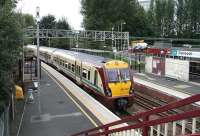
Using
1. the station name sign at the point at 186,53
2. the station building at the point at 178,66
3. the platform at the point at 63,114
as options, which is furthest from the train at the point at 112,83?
the station name sign at the point at 186,53

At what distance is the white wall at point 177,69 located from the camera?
34263 millimetres

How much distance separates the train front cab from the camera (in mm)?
23375

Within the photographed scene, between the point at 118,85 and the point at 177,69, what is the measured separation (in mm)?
13392

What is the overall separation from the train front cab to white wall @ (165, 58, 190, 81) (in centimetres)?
1142

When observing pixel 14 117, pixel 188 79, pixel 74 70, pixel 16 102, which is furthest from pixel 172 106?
pixel 188 79

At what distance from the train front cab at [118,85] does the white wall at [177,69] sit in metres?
11.4

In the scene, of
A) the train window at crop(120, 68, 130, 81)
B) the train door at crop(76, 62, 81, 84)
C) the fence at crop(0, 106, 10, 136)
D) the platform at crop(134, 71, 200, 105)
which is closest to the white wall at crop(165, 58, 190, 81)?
the platform at crop(134, 71, 200, 105)

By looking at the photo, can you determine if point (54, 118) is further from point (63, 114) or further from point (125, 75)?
point (125, 75)

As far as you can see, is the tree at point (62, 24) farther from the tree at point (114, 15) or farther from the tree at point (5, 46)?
the tree at point (5, 46)

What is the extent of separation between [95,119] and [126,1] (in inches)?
3542

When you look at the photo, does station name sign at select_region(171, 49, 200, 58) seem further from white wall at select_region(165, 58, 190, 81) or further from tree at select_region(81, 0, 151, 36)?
tree at select_region(81, 0, 151, 36)

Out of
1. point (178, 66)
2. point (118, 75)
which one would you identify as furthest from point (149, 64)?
point (118, 75)

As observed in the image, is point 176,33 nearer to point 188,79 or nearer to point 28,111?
point 188,79

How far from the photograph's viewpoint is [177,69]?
116 feet
